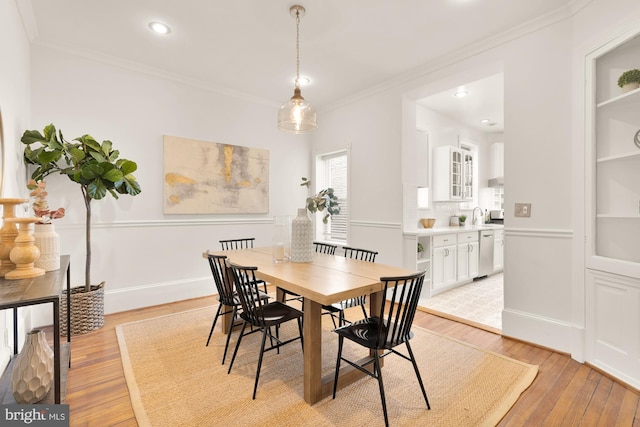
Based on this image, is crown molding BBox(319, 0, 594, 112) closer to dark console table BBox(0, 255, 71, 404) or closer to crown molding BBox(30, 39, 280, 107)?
crown molding BBox(30, 39, 280, 107)

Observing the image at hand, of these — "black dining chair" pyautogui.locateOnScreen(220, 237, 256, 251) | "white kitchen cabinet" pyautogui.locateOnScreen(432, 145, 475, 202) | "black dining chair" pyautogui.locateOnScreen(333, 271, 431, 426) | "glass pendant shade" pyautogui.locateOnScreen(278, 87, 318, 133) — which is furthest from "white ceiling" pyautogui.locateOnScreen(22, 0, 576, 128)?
"black dining chair" pyautogui.locateOnScreen(333, 271, 431, 426)

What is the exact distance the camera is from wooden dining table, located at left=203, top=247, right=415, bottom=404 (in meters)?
1.79

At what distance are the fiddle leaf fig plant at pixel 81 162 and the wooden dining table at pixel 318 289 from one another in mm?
1784

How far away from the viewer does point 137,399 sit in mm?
1963

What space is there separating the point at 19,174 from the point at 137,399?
219 cm

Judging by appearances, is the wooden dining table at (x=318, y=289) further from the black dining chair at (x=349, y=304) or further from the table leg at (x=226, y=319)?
the table leg at (x=226, y=319)

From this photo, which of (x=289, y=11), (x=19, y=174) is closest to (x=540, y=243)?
(x=289, y=11)

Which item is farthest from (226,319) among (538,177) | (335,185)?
(538,177)

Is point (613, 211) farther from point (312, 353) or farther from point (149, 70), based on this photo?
point (149, 70)

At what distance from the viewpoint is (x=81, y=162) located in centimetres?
290

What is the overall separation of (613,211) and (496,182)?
417cm

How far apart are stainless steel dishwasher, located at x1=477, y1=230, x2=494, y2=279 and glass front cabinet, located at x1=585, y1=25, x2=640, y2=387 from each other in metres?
2.76

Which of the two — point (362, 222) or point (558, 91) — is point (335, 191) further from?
point (558, 91)

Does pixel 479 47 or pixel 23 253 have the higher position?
pixel 479 47
